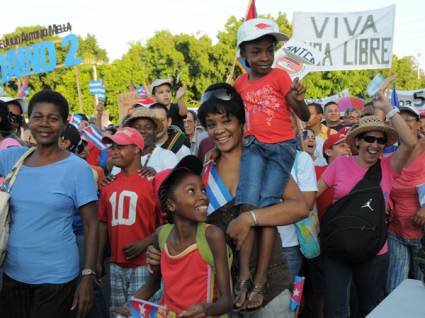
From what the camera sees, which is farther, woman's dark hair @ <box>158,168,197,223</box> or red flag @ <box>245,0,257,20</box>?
red flag @ <box>245,0,257,20</box>

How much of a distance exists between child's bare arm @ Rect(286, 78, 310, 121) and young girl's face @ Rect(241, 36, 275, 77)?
0.85ft

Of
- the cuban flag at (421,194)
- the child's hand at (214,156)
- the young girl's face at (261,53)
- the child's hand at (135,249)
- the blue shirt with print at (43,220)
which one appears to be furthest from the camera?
the cuban flag at (421,194)

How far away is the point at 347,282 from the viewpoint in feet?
12.4

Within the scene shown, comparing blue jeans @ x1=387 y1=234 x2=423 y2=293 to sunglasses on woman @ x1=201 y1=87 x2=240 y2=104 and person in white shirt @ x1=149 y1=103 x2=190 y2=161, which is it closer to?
person in white shirt @ x1=149 y1=103 x2=190 y2=161

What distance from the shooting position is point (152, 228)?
3.57 meters

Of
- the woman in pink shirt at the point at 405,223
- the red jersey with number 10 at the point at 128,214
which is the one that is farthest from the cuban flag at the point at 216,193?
the woman in pink shirt at the point at 405,223

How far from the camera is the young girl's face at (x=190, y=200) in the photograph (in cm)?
231

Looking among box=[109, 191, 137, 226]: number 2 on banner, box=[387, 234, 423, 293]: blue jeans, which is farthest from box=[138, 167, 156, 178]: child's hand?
box=[387, 234, 423, 293]: blue jeans

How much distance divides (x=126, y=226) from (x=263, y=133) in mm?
1304

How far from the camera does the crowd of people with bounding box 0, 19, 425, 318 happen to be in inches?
91.4

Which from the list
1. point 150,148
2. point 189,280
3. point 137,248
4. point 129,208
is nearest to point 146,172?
point 129,208

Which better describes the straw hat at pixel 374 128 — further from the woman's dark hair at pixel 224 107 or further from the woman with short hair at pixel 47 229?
the woman with short hair at pixel 47 229

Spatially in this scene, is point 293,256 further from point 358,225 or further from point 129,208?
point 129,208

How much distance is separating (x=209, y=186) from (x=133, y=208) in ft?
3.99
